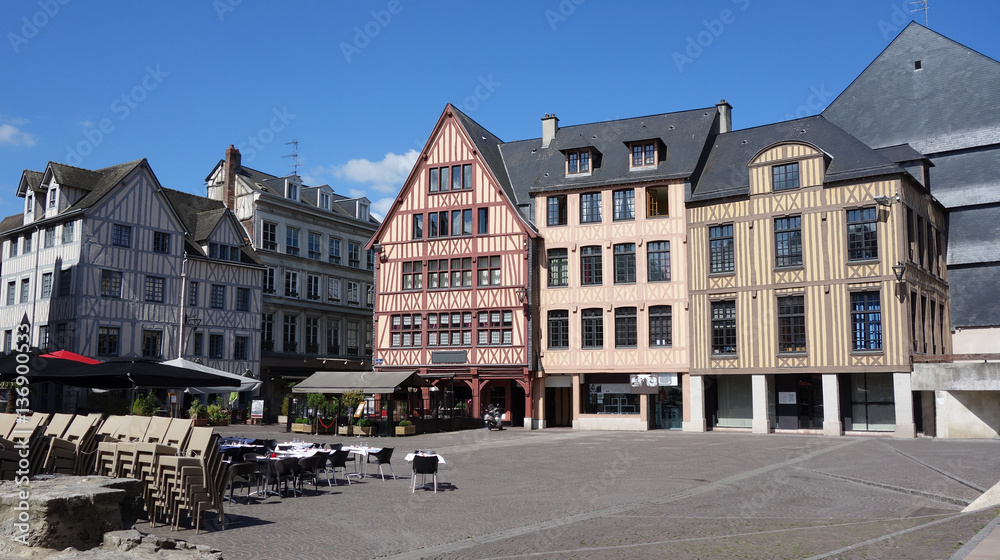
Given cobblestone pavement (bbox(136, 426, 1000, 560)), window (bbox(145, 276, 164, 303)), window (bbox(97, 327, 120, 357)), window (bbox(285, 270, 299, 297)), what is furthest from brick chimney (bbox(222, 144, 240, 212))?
cobblestone pavement (bbox(136, 426, 1000, 560))

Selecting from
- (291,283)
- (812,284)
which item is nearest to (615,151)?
(812,284)

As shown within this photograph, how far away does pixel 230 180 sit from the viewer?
4759cm

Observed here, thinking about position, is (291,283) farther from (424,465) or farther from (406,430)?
(424,465)

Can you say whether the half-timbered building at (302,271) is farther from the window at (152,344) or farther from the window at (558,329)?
the window at (558,329)

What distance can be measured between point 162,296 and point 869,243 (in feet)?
100

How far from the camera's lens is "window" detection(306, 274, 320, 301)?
48094 millimetres

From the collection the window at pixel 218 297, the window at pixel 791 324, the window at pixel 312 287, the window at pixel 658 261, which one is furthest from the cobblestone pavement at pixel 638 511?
the window at pixel 312 287

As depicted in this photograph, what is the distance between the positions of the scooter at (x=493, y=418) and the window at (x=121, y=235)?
1815 cm

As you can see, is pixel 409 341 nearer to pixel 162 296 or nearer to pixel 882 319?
pixel 162 296

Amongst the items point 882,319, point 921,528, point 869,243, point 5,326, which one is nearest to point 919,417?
point 882,319

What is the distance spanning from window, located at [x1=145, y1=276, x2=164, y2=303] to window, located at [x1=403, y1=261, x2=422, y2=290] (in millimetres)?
11469

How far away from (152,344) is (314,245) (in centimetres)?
1209

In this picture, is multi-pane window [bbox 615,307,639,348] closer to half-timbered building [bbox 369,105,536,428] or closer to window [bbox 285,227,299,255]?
half-timbered building [bbox 369,105,536,428]

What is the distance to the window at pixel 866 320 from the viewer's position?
3011cm
